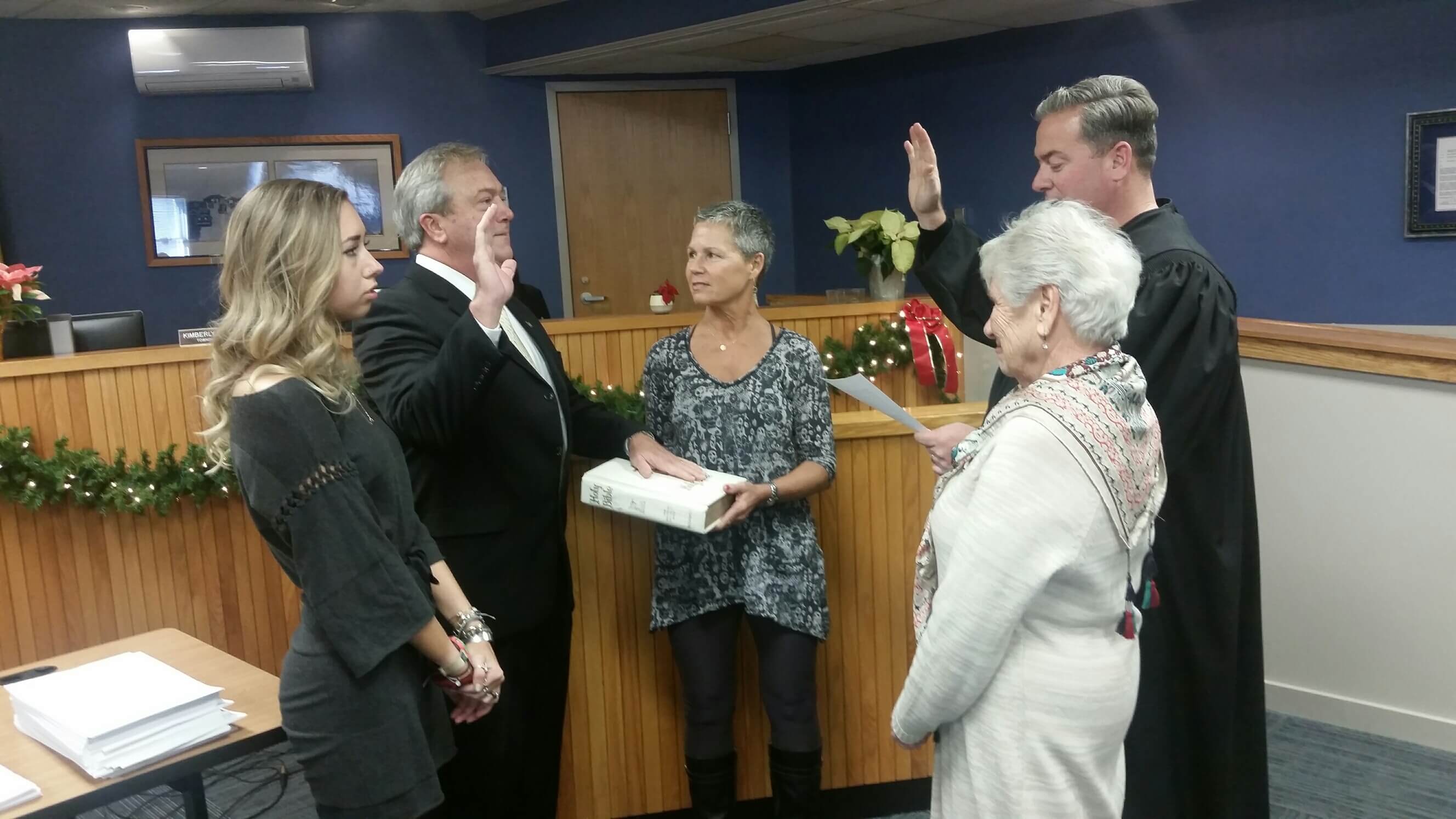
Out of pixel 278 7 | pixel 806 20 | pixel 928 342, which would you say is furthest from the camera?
pixel 278 7

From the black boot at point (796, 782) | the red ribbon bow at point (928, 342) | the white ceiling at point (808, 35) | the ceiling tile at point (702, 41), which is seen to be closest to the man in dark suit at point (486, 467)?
the black boot at point (796, 782)

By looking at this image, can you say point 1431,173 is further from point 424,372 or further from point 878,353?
point 424,372

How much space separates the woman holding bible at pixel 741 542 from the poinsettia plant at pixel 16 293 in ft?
6.43

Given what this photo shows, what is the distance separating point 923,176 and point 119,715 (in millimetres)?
1473

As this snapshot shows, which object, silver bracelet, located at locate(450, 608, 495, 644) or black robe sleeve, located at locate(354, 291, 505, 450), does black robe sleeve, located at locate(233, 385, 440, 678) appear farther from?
black robe sleeve, located at locate(354, 291, 505, 450)

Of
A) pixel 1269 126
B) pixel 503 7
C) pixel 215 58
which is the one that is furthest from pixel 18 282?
pixel 1269 126

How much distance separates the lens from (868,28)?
18.3 feet

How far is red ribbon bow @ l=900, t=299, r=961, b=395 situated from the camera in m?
4.00

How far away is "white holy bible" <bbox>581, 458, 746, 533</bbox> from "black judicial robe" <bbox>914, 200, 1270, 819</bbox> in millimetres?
583

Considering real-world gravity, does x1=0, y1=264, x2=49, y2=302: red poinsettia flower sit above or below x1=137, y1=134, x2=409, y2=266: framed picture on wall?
below

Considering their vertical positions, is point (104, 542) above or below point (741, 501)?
below

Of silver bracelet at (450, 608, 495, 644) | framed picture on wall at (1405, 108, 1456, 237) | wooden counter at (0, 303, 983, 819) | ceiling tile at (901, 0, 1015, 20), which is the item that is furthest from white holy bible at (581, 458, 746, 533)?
framed picture on wall at (1405, 108, 1456, 237)

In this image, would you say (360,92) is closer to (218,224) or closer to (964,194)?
(218,224)

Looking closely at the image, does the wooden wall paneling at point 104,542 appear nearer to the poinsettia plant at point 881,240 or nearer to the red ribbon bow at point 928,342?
the poinsettia plant at point 881,240
